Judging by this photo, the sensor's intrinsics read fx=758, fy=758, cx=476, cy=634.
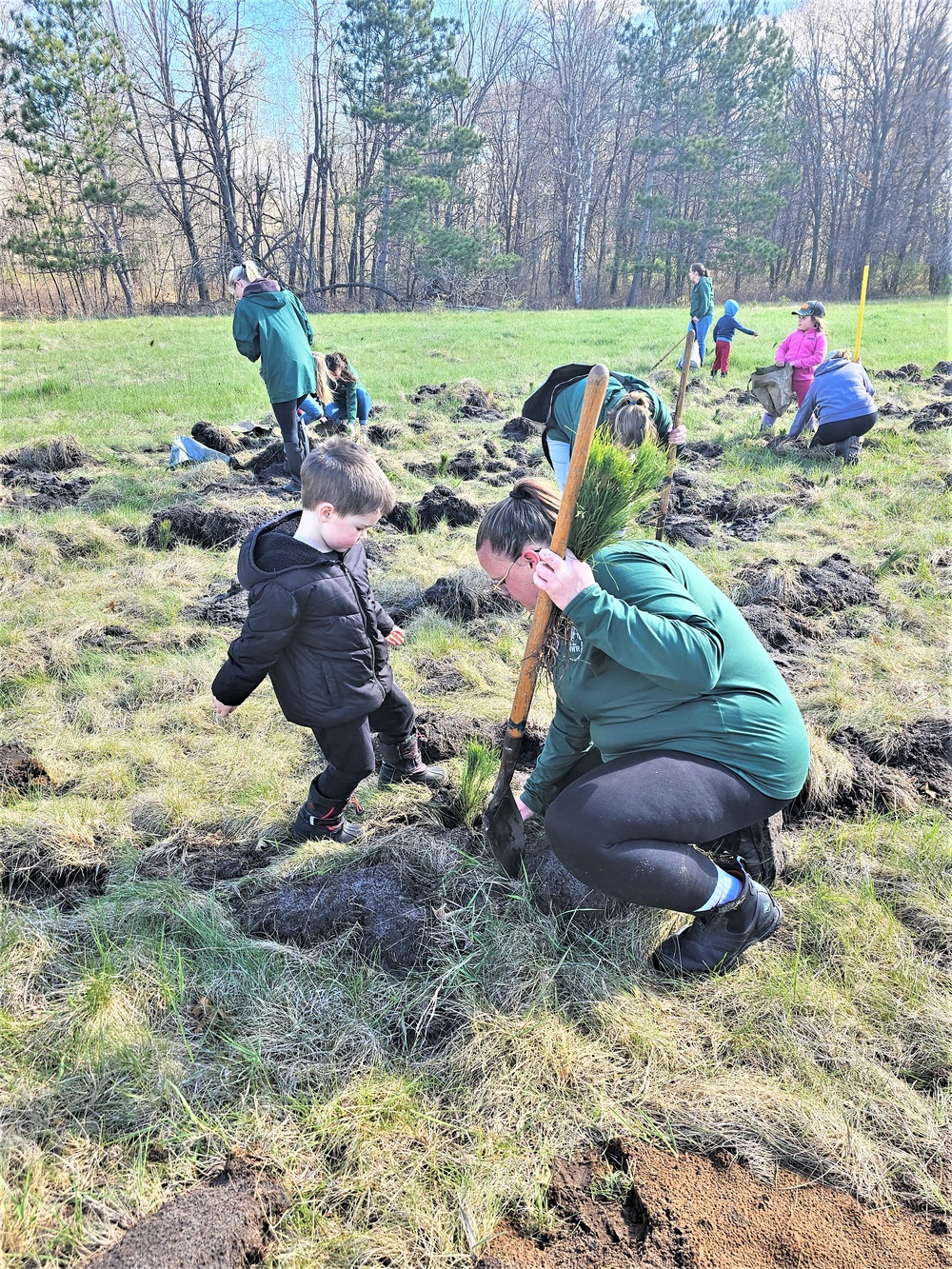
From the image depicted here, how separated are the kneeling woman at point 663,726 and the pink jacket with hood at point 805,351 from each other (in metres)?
7.99

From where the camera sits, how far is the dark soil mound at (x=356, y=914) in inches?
92.0

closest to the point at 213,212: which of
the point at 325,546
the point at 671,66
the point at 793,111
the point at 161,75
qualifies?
the point at 161,75

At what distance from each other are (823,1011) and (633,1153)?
696 mm

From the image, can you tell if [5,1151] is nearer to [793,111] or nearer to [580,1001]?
[580,1001]

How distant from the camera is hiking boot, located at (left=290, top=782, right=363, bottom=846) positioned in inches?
108

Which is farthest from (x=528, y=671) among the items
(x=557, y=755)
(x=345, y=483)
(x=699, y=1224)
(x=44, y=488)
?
(x=44, y=488)

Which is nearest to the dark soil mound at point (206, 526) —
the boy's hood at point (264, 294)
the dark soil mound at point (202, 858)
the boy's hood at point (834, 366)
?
the boy's hood at point (264, 294)

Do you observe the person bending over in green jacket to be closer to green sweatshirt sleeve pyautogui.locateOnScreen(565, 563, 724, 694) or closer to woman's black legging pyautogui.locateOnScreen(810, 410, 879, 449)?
green sweatshirt sleeve pyautogui.locateOnScreen(565, 563, 724, 694)

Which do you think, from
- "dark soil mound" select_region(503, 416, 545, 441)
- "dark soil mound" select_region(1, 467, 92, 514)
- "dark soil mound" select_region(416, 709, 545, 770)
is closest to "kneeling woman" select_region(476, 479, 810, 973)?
"dark soil mound" select_region(416, 709, 545, 770)

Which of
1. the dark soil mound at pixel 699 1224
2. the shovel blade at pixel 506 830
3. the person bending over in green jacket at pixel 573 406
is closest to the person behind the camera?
the dark soil mound at pixel 699 1224

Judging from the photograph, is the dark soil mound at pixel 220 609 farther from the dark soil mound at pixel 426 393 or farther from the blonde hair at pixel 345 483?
the dark soil mound at pixel 426 393

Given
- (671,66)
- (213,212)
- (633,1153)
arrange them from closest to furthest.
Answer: (633,1153) → (213,212) → (671,66)

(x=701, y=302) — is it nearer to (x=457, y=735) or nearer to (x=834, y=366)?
(x=834, y=366)

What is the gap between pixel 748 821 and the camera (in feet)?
7.08
